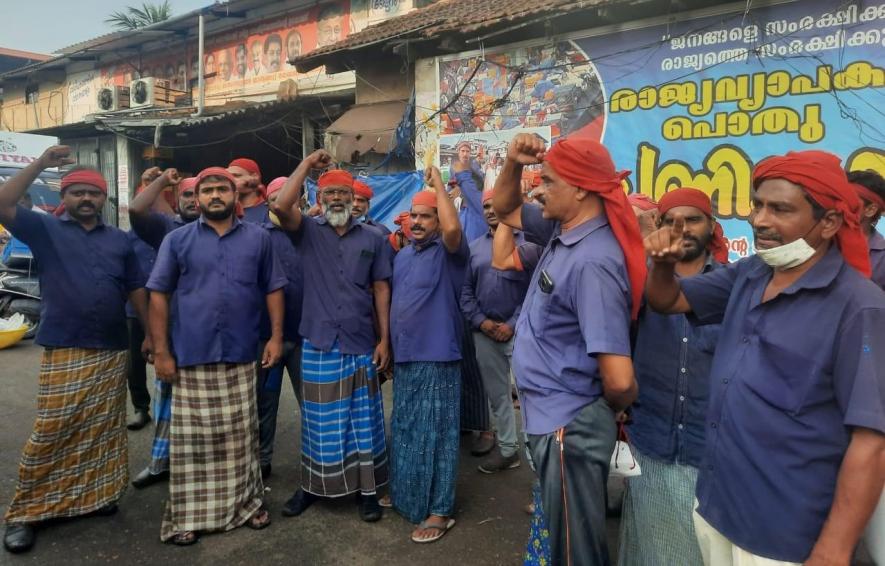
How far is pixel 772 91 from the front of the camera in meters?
6.15

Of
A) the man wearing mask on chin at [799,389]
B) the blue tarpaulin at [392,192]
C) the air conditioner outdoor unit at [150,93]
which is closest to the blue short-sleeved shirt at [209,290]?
the man wearing mask on chin at [799,389]

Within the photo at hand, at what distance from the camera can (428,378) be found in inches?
143

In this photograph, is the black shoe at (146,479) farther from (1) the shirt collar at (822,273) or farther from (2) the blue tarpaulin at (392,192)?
(2) the blue tarpaulin at (392,192)

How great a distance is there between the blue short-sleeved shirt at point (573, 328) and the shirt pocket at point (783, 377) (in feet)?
1.36

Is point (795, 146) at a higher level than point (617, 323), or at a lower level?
higher

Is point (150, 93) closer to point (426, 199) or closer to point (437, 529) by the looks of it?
point (426, 199)

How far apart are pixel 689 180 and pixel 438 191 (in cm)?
429

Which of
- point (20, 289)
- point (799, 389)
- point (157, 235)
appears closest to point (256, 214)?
point (157, 235)

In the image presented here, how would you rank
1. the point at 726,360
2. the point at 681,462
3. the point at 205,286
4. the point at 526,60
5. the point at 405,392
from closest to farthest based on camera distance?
the point at 726,360
the point at 681,462
the point at 205,286
the point at 405,392
the point at 526,60

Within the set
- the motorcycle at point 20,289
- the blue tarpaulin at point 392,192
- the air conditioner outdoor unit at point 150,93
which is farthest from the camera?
the air conditioner outdoor unit at point 150,93

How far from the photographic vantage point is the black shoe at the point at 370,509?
12.1 feet

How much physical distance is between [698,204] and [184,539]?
3265 mm

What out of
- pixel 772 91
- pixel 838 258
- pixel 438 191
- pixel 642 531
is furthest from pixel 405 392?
pixel 772 91

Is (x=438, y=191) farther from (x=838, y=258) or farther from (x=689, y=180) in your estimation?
(x=689, y=180)
